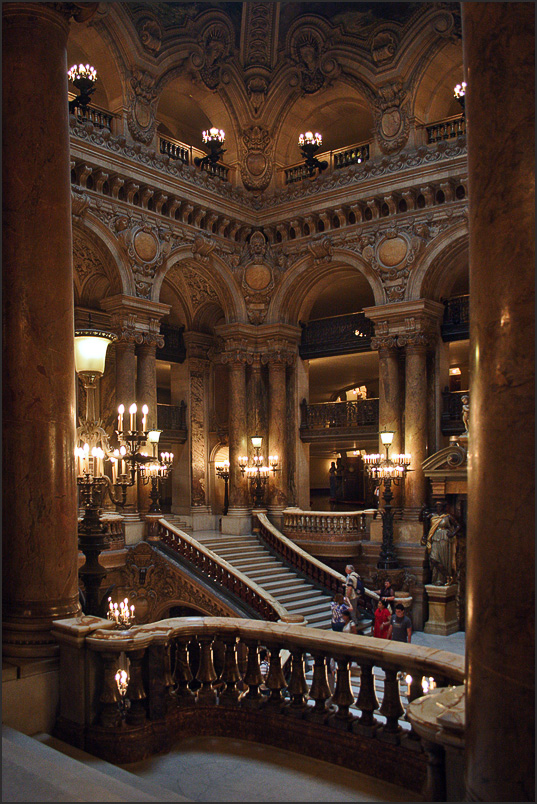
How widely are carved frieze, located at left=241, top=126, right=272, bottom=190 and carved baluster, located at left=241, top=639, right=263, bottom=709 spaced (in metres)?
16.8

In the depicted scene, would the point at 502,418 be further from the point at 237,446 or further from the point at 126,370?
the point at 237,446

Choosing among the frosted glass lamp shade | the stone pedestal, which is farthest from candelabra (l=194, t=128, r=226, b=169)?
the frosted glass lamp shade

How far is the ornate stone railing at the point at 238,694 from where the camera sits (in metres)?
3.98

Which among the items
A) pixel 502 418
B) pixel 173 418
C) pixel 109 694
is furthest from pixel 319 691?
pixel 173 418

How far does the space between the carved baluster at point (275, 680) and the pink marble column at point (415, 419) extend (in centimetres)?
1250

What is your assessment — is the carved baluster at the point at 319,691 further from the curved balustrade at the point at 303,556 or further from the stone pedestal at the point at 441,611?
the stone pedestal at the point at 441,611

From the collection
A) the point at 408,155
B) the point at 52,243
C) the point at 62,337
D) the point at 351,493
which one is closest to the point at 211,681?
the point at 62,337

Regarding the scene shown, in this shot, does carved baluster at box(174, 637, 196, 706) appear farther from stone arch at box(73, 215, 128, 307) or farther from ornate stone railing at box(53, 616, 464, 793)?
stone arch at box(73, 215, 128, 307)

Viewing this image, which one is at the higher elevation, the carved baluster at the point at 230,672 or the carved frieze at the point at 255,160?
the carved frieze at the point at 255,160

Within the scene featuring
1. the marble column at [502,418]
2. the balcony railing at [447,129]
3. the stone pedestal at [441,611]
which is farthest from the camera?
the balcony railing at [447,129]

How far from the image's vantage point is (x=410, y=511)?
1670 centimetres

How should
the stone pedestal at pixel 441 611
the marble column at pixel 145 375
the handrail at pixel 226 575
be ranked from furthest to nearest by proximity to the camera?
the marble column at pixel 145 375 < the stone pedestal at pixel 441 611 < the handrail at pixel 226 575

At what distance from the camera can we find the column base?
734 inches

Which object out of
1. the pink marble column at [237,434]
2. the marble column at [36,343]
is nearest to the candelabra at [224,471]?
the pink marble column at [237,434]
